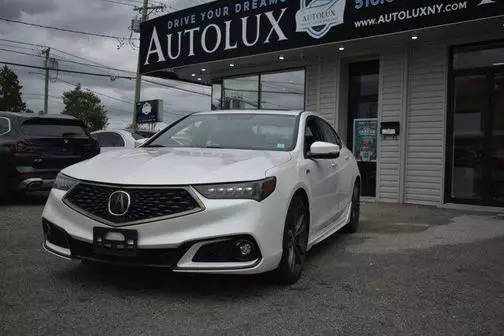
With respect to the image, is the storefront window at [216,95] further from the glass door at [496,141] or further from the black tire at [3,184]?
the glass door at [496,141]

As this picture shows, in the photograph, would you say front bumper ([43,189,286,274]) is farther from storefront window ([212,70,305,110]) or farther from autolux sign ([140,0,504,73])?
storefront window ([212,70,305,110])

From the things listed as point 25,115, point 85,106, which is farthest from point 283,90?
point 85,106

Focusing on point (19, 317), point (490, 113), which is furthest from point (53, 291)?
point (490, 113)

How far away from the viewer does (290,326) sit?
3391 millimetres

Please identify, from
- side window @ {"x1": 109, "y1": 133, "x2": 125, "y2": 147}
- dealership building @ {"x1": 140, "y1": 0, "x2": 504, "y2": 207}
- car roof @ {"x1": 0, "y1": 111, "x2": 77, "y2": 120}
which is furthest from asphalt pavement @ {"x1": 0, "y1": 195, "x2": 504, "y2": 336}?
side window @ {"x1": 109, "y1": 133, "x2": 125, "y2": 147}

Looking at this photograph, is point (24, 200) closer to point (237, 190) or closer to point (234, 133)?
point (234, 133)

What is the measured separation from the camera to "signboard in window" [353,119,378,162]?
37.3ft

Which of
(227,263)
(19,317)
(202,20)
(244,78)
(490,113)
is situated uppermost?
(202,20)

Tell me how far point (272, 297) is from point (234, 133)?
1.77 metres

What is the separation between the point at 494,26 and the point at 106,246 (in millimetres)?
8081

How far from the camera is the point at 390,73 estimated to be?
10898 mm

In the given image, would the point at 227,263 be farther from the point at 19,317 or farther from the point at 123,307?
the point at 19,317

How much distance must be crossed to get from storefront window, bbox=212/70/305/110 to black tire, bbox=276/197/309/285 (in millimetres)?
8145

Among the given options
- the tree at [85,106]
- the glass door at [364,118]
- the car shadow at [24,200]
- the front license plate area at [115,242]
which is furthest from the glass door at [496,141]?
the tree at [85,106]
